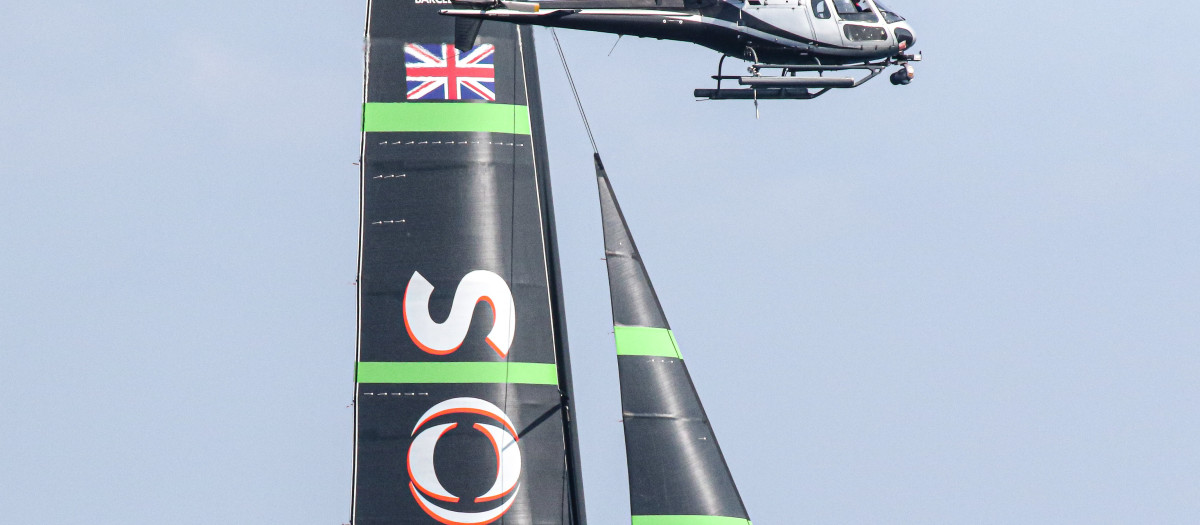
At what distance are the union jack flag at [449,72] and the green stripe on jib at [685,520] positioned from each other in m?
6.70

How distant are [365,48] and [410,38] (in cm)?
70

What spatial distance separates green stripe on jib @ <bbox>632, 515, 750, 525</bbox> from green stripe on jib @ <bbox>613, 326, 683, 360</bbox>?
7.57 ft

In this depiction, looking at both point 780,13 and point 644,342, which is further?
point 644,342

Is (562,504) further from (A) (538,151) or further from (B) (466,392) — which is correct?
(A) (538,151)

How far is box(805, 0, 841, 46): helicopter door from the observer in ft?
101

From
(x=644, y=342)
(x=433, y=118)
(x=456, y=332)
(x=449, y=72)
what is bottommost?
(x=644, y=342)

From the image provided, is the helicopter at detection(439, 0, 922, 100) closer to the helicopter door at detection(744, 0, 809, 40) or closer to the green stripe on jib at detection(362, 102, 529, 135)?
the helicopter door at detection(744, 0, 809, 40)

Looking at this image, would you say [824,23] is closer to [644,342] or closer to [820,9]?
[820,9]

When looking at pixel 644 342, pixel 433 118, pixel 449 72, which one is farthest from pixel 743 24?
pixel 433 118

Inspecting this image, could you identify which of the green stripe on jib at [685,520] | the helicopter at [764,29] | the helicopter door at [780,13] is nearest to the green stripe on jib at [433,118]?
the helicopter at [764,29]

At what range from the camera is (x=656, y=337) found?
3200cm

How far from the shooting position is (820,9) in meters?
31.0

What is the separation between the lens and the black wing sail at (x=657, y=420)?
1236 inches

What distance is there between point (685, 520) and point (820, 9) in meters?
7.38
